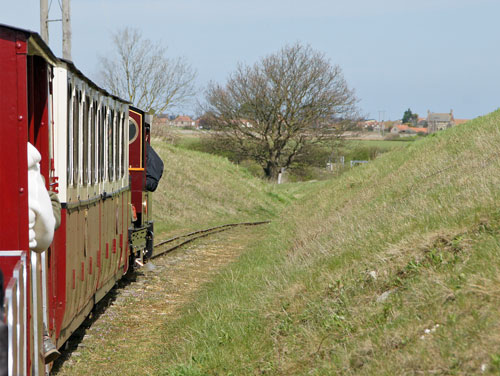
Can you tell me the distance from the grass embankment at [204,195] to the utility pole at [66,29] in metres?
7.95

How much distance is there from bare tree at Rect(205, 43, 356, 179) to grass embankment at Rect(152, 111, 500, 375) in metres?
45.9

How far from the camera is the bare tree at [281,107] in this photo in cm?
5697

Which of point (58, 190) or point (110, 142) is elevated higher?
point (110, 142)

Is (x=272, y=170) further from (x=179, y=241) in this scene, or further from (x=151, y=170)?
(x=151, y=170)

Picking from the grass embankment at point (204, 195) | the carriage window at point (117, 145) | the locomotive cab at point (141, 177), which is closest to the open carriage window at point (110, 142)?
the carriage window at point (117, 145)

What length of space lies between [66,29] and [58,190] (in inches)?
464

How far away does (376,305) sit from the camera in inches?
242

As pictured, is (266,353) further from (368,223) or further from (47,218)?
(368,223)

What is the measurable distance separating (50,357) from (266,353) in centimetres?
199

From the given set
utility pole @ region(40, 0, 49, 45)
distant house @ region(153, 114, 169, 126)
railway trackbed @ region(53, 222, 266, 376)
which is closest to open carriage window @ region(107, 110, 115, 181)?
railway trackbed @ region(53, 222, 266, 376)

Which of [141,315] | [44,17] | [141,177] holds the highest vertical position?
[44,17]

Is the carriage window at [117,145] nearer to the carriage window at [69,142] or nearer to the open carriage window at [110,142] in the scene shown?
the open carriage window at [110,142]

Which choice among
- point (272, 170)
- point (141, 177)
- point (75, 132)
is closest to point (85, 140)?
point (75, 132)

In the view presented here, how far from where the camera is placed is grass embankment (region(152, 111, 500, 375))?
4.88 metres
